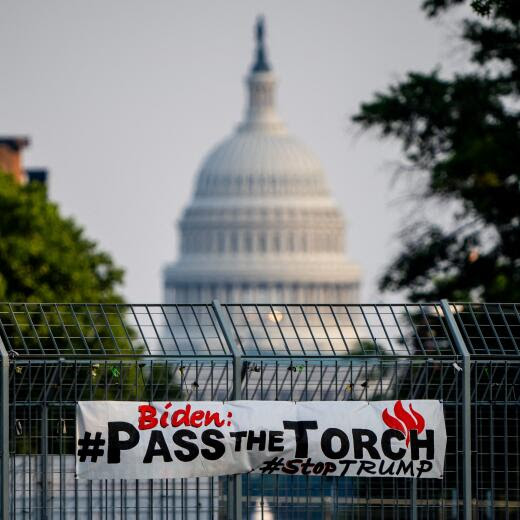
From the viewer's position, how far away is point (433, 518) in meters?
17.0

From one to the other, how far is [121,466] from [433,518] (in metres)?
3.72

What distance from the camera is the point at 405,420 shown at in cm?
1462

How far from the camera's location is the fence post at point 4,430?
1402 centimetres

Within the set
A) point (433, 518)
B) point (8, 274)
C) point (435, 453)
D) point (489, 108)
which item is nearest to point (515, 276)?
point (489, 108)

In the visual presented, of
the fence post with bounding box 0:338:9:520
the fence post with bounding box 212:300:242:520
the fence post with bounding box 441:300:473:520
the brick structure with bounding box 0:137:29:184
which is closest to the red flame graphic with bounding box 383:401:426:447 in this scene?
the fence post with bounding box 441:300:473:520

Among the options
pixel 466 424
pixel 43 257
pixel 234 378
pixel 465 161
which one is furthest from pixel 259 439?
pixel 43 257

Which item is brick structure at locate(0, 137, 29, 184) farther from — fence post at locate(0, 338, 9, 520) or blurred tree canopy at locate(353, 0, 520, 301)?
fence post at locate(0, 338, 9, 520)

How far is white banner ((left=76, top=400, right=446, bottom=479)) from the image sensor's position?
46.9 feet

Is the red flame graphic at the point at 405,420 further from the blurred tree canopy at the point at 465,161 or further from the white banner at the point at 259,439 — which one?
the blurred tree canopy at the point at 465,161

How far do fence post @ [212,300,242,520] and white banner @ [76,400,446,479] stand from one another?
0.40 feet

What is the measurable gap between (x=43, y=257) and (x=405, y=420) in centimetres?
4408

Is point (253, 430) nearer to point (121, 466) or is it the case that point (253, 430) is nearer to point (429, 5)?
point (121, 466)

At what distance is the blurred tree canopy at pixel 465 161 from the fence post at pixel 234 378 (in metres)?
18.3

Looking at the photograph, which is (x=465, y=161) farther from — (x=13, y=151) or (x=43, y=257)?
(x=13, y=151)
